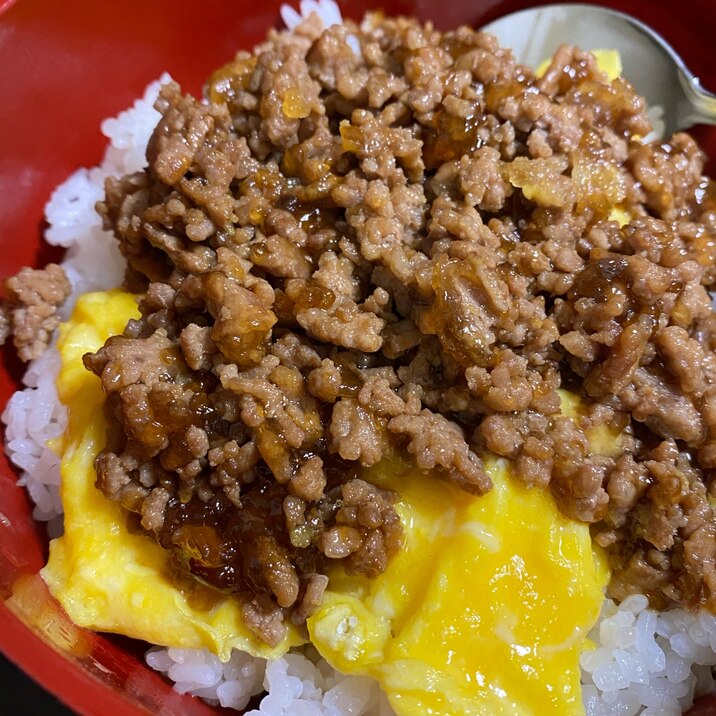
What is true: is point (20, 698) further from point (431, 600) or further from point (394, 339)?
point (394, 339)

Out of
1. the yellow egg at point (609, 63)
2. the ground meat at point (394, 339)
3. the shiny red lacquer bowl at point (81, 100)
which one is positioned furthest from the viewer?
the yellow egg at point (609, 63)

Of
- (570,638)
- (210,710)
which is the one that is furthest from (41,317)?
(570,638)

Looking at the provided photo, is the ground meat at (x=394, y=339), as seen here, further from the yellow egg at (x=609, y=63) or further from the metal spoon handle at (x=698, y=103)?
the metal spoon handle at (x=698, y=103)

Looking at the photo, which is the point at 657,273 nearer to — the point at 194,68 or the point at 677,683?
the point at 677,683

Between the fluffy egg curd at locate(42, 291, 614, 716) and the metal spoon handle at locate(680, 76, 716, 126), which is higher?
the metal spoon handle at locate(680, 76, 716, 126)

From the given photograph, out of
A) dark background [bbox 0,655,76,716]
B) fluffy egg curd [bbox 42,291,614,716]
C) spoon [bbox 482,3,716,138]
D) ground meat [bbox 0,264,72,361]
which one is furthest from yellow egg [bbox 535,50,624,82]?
dark background [bbox 0,655,76,716]

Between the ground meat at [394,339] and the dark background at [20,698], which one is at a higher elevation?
the ground meat at [394,339]

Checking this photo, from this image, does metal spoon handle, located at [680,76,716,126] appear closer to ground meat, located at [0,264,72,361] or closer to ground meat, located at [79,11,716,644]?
ground meat, located at [79,11,716,644]

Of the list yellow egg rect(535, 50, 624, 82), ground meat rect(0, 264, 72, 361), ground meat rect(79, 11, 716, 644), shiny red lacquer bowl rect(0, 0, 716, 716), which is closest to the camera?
shiny red lacquer bowl rect(0, 0, 716, 716)

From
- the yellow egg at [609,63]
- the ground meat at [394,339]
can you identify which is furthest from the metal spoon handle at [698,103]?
the ground meat at [394,339]
